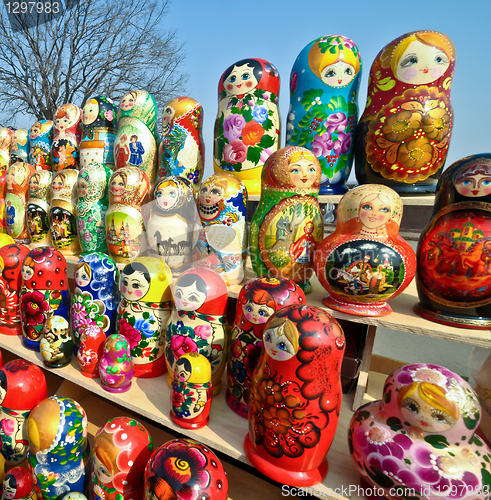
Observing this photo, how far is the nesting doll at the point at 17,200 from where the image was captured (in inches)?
77.5

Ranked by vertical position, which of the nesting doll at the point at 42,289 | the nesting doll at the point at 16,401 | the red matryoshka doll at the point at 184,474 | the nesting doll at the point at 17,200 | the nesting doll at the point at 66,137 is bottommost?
the nesting doll at the point at 16,401

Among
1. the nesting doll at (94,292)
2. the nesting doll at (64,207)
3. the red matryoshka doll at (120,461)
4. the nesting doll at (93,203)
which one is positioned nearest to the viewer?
the red matryoshka doll at (120,461)

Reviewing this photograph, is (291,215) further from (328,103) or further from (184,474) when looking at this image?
(184,474)

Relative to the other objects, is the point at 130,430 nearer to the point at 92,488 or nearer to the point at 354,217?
the point at 92,488

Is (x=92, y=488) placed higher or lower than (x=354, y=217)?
lower

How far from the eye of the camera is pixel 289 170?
115 cm

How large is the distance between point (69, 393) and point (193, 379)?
3.18 ft

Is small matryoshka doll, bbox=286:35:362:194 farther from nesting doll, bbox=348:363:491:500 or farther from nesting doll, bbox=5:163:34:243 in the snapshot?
nesting doll, bbox=5:163:34:243

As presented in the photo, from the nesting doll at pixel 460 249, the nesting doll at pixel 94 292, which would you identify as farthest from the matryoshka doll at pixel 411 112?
the nesting doll at pixel 94 292

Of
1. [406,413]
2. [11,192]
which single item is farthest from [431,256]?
[11,192]

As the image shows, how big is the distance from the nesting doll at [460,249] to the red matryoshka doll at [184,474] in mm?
780

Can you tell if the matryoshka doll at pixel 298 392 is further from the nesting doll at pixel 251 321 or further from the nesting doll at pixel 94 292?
the nesting doll at pixel 94 292

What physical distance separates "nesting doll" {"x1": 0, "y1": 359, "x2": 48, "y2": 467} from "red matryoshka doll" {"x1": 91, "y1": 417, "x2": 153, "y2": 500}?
0.45m

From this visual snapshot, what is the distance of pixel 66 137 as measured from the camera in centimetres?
201
